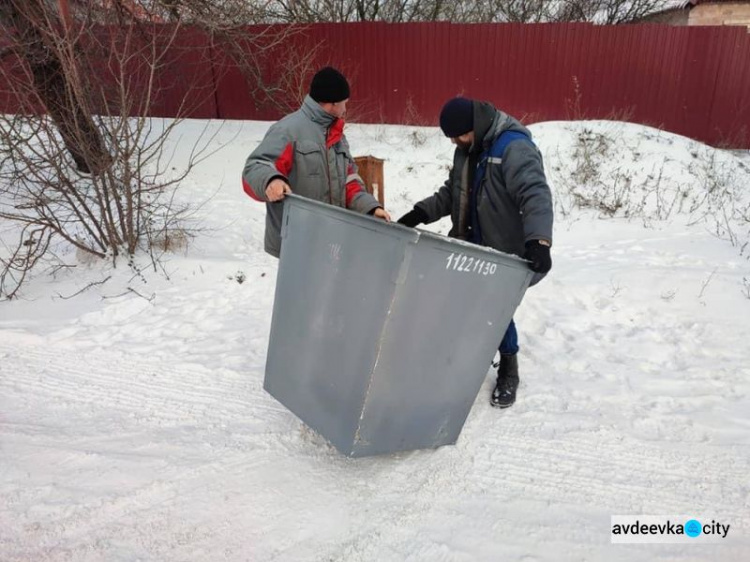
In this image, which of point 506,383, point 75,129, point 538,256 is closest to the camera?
point 538,256

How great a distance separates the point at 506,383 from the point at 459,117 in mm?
1505

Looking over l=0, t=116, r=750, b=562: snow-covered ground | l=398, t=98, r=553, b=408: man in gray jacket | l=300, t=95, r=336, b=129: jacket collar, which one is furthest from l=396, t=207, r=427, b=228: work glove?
l=0, t=116, r=750, b=562: snow-covered ground

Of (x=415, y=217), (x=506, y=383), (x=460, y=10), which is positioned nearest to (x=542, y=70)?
(x=460, y=10)

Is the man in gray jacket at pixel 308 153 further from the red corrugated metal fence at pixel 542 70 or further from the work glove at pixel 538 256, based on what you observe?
the red corrugated metal fence at pixel 542 70

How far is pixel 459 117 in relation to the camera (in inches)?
95.8

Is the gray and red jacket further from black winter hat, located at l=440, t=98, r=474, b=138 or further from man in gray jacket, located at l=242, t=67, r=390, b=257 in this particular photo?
black winter hat, located at l=440, t=98, r=474, b=138

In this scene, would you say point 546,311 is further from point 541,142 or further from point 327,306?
point 541,142

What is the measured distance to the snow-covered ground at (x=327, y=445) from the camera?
1940 mm

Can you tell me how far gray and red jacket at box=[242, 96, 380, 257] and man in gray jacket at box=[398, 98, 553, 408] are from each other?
1.70 feet

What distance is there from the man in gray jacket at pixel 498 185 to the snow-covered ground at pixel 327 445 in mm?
654

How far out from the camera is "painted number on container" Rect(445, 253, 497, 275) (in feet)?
6.08

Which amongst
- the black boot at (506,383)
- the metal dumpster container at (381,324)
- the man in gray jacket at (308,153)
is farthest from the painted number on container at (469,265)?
the black boot at (506,383)

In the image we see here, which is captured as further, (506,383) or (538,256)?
(506,383)

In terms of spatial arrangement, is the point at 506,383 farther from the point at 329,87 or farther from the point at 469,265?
the point at 329,87
